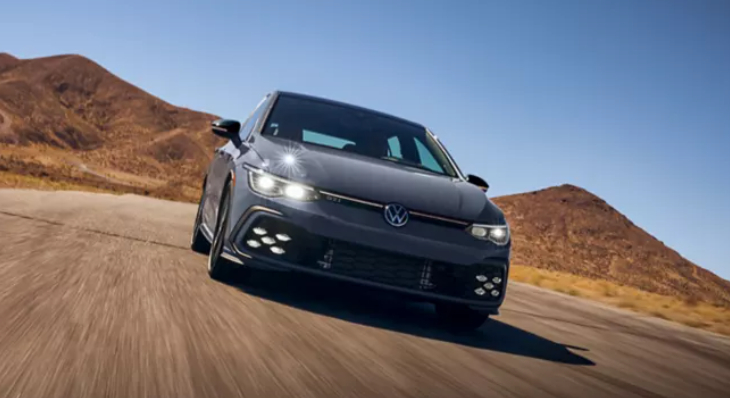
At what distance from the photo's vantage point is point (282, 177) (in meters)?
5.23

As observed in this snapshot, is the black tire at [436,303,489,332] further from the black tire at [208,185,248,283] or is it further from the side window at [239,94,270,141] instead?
the side window at [239,94,270,141]

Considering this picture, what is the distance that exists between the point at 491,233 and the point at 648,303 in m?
8.43

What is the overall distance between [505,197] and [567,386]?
81.2 metres

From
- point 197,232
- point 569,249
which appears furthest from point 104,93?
point 197,232

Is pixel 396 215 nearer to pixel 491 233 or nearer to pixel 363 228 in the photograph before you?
pixel 363 228

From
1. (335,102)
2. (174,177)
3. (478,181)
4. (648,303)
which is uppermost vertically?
(174,177)

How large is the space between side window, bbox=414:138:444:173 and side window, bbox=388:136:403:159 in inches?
7.0

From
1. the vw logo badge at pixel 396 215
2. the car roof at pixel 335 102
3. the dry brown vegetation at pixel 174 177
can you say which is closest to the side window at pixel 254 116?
the car roof at pixel 335 102

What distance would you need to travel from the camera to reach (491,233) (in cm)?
538

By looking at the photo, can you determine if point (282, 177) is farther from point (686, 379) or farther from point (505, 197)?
point (505, 197)

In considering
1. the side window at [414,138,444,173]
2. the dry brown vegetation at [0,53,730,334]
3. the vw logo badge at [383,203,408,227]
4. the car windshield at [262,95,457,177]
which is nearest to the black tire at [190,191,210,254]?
the car windshield at [262,95,457,177]

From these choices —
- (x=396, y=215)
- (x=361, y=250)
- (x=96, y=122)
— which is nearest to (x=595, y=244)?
→ (x=396, y=215)

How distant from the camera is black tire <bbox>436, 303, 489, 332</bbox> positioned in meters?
5.68

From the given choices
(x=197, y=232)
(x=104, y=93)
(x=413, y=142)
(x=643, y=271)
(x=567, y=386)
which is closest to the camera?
(x=567, y=386)
